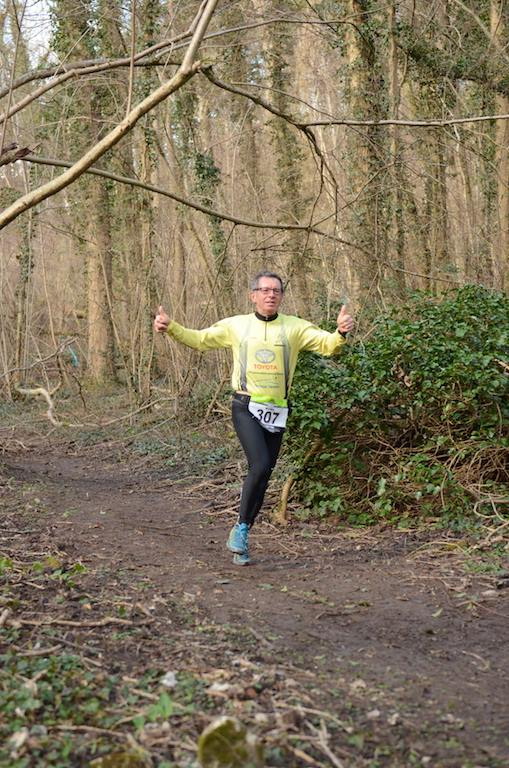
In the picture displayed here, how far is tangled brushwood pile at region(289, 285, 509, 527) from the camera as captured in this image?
22.9ft

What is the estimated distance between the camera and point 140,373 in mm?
13195

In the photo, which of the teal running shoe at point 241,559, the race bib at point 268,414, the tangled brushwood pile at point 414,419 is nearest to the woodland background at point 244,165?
the tangled brushwood pile at point 414,419

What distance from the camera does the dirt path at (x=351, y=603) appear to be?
347 cm

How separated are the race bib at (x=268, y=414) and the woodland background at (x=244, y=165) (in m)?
2.18

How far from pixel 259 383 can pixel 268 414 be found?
23 cm

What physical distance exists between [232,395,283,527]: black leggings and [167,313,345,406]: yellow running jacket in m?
0.15

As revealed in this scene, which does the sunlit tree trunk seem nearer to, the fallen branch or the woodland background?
the woodland background

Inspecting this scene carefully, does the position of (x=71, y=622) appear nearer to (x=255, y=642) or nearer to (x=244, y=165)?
(x=255, y=642)

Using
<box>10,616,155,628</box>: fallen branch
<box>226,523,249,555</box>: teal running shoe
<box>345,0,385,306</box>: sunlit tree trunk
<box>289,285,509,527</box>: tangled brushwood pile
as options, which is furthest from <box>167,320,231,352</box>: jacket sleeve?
<box>345,0,385,306</box>: sunlit tree trunk

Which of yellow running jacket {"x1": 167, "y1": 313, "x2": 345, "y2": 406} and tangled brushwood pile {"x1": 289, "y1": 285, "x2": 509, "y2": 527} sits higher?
yellow running jacket {"x1": 167, "y1": 313, "x2": 345, "y2": 406}

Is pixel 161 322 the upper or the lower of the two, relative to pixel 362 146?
lower

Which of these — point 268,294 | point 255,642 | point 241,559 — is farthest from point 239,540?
point 255,642

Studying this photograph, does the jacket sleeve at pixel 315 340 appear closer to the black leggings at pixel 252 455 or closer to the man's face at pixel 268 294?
the man's face at pixel 268 294

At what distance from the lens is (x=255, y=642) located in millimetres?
4273
